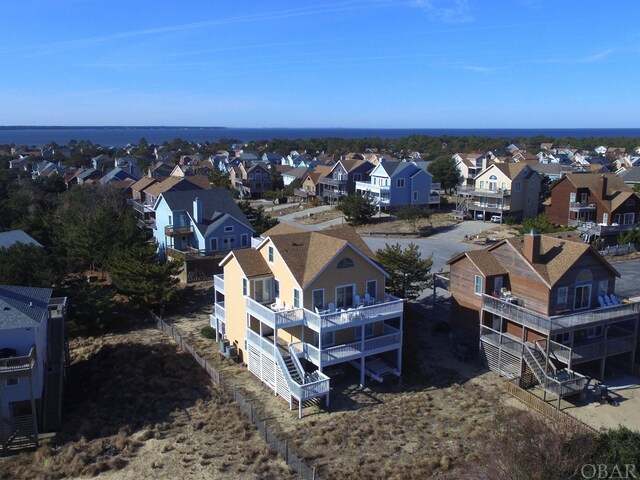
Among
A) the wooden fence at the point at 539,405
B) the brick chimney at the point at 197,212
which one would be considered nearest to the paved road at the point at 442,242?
the brick chimney at the point at 197,212

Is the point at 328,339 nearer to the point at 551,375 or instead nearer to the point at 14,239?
the point at 551,375

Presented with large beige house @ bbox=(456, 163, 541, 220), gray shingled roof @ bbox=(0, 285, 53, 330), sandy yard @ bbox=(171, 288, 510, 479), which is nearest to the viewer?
sandy yard @ bbox=(171, 288, 510, 479)

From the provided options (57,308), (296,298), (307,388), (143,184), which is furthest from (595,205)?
(143,184)

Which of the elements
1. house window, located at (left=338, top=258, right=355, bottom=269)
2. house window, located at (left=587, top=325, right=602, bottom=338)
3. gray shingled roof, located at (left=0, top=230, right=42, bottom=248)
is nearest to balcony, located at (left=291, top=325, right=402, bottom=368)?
house window, located at (left=338, top=258, right=355, bottom=269)

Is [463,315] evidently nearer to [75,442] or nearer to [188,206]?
[75,442]

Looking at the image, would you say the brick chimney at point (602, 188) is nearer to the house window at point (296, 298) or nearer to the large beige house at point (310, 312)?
the large beige house at point (310, 312)

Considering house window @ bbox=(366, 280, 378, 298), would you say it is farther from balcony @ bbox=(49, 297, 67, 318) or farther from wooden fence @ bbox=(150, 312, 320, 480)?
balcony @ bbox=(49, 297, 67, 318)
